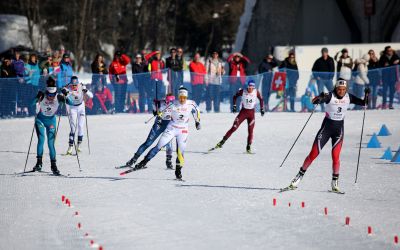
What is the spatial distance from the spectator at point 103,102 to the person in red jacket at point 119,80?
20 cm

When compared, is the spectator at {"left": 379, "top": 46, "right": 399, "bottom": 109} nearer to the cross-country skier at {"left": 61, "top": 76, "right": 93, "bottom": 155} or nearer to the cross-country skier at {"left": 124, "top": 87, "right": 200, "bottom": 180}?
the cross-country skier at {"left": 61, "top": 76, "right": 93, "bottom": 155}

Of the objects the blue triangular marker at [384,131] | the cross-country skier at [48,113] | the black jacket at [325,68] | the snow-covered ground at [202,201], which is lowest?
the snow-covered ground at [202,201]

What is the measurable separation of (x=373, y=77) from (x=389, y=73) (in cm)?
52

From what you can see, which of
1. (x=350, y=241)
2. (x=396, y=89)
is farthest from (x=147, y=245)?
(x=396, y=89)

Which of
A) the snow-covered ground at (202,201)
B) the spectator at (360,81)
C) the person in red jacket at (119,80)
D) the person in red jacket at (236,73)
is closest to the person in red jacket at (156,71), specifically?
the person in red jacket at (119,80)

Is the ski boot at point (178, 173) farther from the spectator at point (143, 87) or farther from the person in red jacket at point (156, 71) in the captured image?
the spectator at point (143, 87)

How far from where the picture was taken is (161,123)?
17.6 metres

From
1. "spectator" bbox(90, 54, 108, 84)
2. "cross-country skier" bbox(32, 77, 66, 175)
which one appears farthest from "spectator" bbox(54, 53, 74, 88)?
"cross-country skier" bbox(32, 77, 66, 175)

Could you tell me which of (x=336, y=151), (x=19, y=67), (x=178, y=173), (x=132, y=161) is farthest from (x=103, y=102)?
(x=336, y=151)

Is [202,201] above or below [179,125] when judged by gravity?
below

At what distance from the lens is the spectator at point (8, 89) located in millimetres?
26297

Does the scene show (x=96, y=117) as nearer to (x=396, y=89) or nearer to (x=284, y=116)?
(x=284, y=116)

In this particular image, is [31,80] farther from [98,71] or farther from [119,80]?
[119,80]

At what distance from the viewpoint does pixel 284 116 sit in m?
27.8
